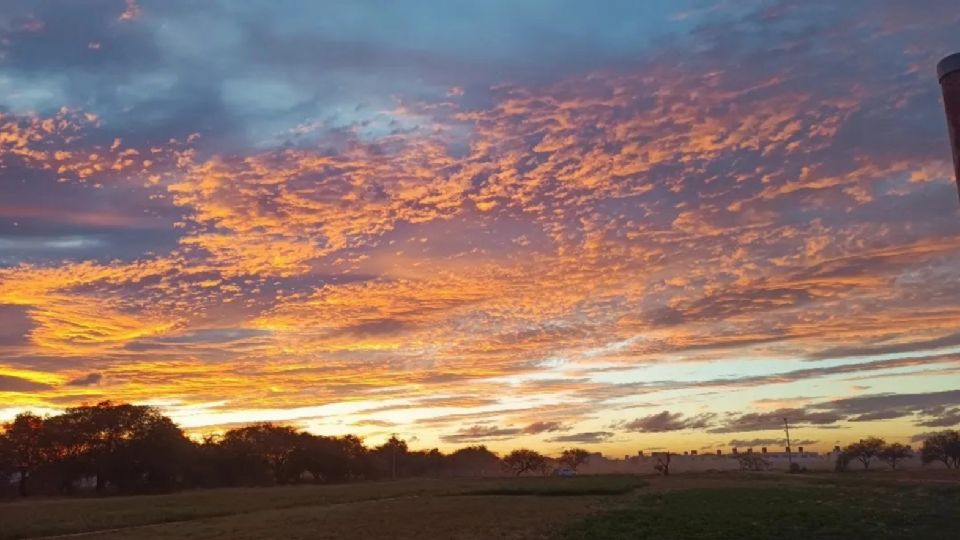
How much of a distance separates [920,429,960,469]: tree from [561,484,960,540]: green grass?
13392cm

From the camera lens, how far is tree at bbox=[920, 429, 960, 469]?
575 ft

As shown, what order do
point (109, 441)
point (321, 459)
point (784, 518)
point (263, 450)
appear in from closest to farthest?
point (784, 518)
point (109, 441)
point (263, 450)
point (321, 459)

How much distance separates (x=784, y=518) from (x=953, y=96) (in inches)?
1513

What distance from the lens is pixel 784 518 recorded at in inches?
1764

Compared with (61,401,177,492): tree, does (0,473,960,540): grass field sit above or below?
below

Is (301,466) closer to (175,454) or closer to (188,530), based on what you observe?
(175,454)

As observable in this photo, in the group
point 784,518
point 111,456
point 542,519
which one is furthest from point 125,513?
point 111,456

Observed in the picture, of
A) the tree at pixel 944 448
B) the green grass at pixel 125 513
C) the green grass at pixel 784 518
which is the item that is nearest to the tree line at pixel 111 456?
the green grass at pixel 125 513

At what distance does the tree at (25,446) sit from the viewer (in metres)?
116

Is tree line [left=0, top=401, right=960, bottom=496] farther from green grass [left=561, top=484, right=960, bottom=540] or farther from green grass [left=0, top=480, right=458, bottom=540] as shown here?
green grass [left=561, top=484, right=960, bottom=540]

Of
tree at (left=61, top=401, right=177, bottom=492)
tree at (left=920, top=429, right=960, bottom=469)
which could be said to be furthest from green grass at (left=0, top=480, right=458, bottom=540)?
tree at (left=920, top=429, right=960, bottom=469)

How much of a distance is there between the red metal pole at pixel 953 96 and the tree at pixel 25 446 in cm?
13368

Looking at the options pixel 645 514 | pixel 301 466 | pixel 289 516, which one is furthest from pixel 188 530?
pixel 301 466

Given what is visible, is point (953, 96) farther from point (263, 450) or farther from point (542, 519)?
point (263, 450)
